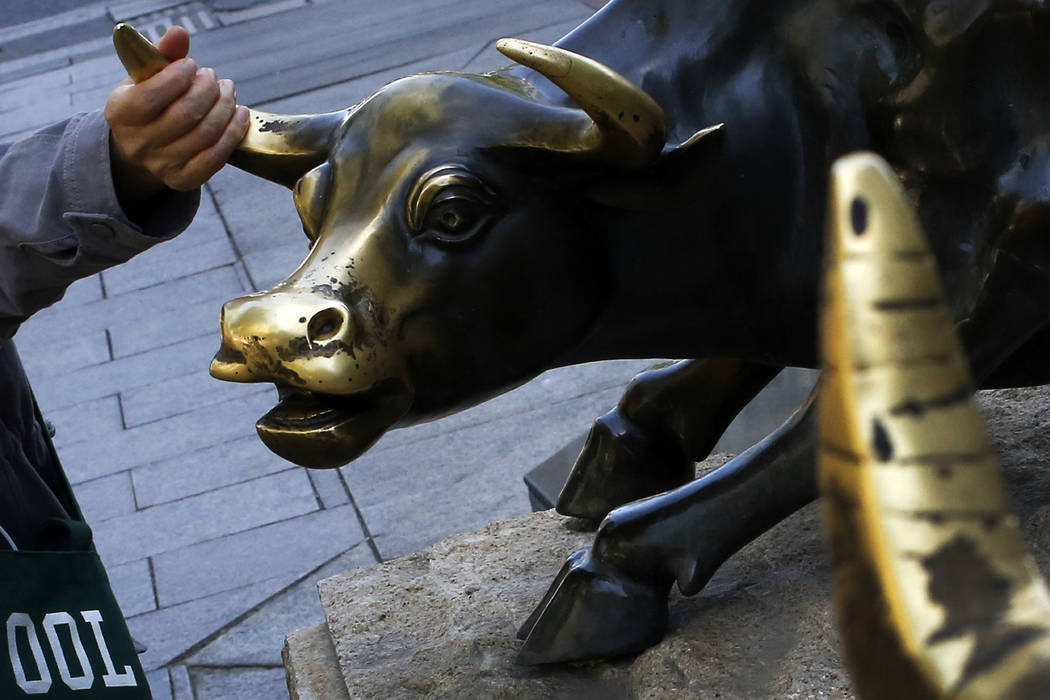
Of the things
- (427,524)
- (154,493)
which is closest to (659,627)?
(427,524)

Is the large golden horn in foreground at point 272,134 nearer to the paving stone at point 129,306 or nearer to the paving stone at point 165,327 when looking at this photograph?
the paving stone at point 165,327

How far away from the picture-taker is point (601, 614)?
1973 millimetres

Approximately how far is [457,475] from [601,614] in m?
2.09

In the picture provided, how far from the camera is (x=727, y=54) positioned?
1860mm

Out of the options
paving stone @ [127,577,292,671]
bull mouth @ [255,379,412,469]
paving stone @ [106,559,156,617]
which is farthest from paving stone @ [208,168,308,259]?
bull mouth @ [255,379,412,469]

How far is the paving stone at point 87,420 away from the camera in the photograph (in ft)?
15.2

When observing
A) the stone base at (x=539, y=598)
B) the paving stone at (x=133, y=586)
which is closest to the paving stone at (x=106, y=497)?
the paving stone at (x=133, y=586)

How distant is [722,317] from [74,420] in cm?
331

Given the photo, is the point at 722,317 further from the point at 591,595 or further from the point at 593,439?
the point at 593,439

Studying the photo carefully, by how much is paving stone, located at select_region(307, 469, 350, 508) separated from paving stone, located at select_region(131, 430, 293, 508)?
0.15 m

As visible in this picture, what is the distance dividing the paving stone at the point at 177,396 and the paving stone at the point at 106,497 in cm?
35

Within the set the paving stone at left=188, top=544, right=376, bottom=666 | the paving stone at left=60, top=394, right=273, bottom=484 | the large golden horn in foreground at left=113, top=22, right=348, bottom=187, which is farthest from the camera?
the paving stone at left=60, top=394, right=273, bottom=484

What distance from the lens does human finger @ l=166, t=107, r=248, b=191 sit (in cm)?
193

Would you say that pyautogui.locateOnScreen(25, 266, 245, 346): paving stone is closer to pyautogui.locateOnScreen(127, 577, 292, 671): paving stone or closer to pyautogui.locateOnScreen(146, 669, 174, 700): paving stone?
pyautogui.locateOnScreen(127, 577, 292, 671): paving stone
